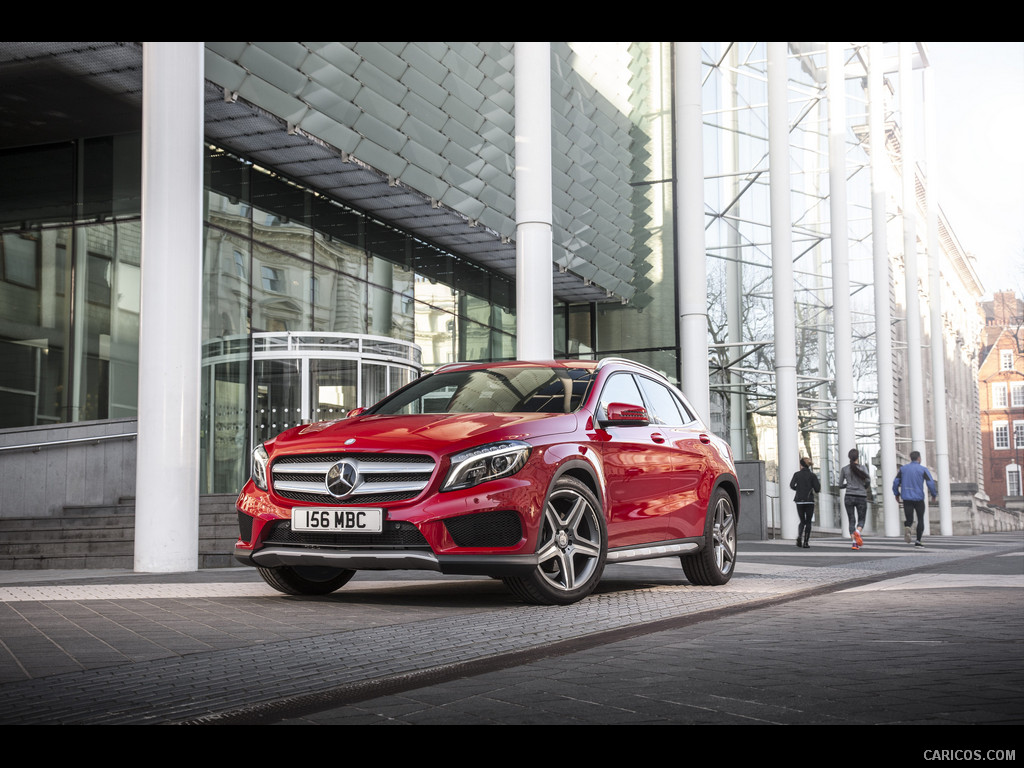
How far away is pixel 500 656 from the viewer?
5.40 m

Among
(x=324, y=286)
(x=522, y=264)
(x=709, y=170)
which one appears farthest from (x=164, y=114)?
(x=709, y=170)

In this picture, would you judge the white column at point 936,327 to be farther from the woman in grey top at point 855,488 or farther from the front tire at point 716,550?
the front tire at point 716,550

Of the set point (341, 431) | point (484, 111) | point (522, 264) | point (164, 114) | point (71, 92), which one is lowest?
point (341, 431)

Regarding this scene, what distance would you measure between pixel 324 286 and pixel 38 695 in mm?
20214

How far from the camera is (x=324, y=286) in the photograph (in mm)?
24141

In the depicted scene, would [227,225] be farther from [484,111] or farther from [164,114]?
[164,114]

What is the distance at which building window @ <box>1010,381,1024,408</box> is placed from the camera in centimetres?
11175

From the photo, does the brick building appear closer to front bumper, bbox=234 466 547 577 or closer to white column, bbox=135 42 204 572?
white column, bbox=135 42 204 572

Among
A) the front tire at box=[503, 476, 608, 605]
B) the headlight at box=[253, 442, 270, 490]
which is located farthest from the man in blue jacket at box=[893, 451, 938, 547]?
the headlight at box=[253, 442, 270, 490]

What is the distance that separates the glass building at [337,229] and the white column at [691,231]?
0.17 meters

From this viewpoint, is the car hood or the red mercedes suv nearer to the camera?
the red mercedes suv

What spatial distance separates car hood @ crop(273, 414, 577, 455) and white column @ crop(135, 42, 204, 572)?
13.1 ft

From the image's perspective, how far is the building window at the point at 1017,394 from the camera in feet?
367
